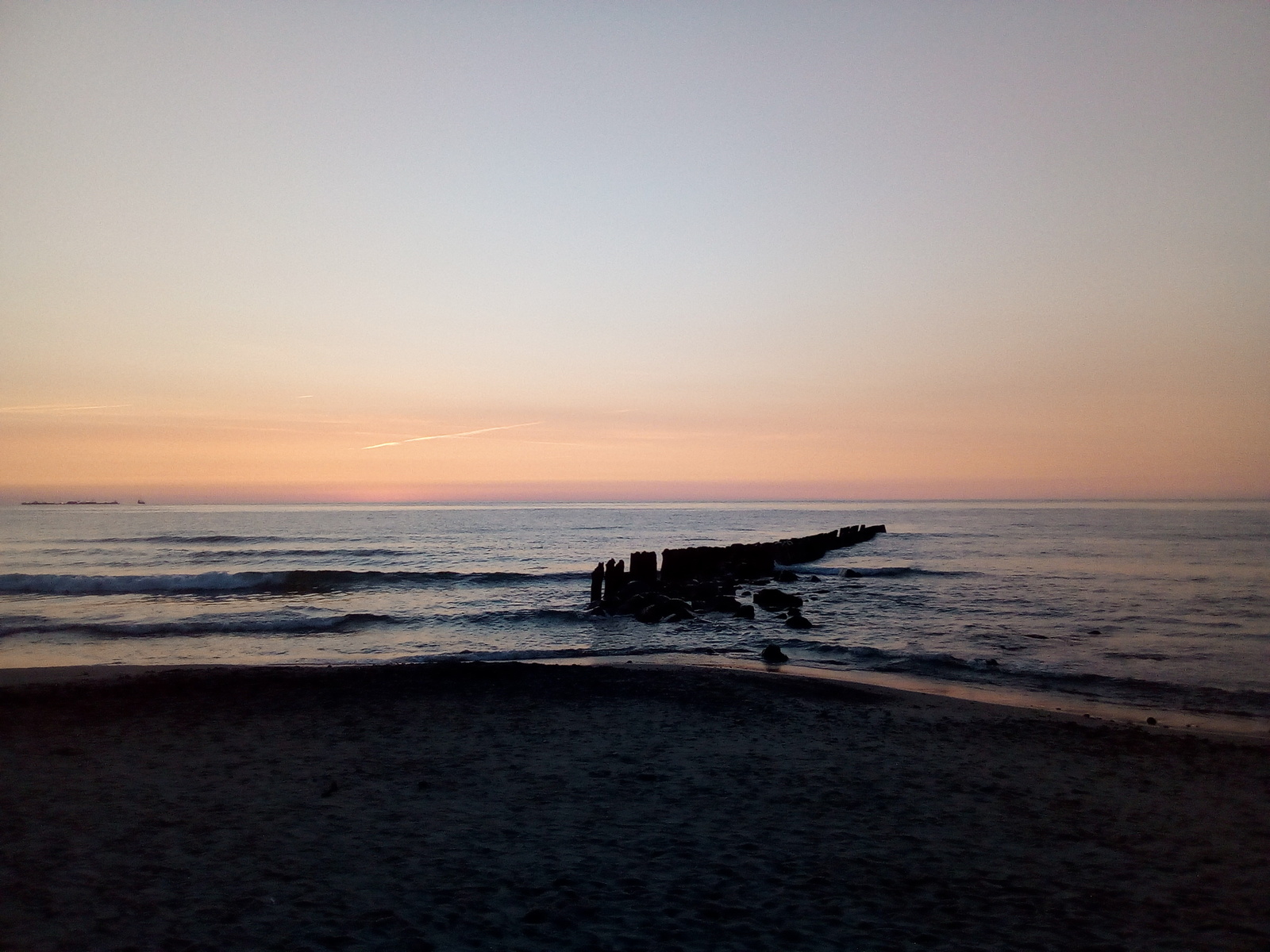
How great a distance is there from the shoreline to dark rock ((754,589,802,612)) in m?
7.18

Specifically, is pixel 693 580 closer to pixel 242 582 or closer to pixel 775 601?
pixel 775 601

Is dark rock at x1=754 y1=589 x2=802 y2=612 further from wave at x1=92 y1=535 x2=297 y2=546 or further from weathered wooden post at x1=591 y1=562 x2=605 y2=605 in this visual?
wave at x1=92 y1=535 x2=297 y2=546

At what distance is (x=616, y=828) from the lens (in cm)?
661

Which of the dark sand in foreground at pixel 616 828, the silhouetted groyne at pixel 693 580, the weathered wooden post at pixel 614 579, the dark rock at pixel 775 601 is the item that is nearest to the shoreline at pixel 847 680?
the dark sand in foreground at pixel 616 828

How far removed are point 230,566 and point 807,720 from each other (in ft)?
115

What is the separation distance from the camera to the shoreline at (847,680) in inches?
432

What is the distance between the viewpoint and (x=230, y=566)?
37.5 m

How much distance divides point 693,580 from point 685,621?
28.9ft

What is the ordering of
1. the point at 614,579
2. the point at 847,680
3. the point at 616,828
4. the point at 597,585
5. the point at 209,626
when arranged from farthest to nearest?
the point at 614,579 → the point at 597,585 → the point at 209,626 → the point at 847,680 → the point at 616,828

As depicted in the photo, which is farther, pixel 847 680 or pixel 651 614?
pixel 651 614

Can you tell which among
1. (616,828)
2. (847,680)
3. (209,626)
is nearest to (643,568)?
(209,626)

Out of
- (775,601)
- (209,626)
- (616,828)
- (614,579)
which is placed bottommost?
(209,626)

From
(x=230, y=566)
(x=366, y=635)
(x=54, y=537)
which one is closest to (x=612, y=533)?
(x=230, y=566)

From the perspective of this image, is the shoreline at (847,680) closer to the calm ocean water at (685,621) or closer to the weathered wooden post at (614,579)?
the calm ocean water at (685,621)
